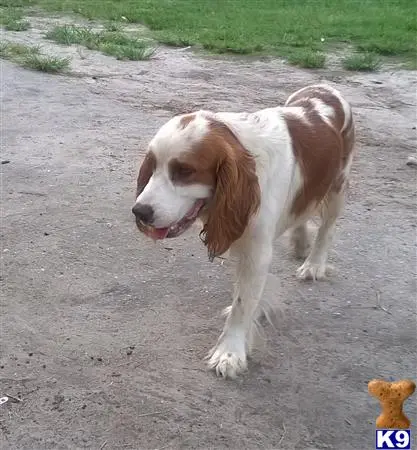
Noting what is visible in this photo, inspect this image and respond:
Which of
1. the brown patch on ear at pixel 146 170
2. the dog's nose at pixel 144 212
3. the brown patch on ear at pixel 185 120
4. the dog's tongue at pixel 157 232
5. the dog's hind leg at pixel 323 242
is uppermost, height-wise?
the brown patch on ear at pixel 185 120

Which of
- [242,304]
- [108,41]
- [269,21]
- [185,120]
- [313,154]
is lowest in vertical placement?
[269,21]

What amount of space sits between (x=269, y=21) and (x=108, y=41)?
3977mm

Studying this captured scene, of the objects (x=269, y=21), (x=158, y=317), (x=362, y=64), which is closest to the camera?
(x=158, y=317)

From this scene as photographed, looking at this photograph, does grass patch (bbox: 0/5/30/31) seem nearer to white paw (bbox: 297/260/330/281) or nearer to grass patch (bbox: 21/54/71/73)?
grass patch (bbox: 21/54/71/73)

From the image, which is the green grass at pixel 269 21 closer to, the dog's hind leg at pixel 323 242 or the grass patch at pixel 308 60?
the grass patch at pixel 308 60

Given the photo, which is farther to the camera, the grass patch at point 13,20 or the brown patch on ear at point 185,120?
the grass patch at point 13,20

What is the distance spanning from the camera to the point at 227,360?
3.29m

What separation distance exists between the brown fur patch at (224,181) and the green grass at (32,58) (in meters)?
5.97

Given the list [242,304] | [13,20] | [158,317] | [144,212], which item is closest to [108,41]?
[13,20]

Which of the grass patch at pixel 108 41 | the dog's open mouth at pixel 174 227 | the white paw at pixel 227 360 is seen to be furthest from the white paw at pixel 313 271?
the grass patch at pixel 108 41

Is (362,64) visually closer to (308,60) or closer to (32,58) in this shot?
(308,60)

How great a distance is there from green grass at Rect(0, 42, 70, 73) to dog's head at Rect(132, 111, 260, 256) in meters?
5.87

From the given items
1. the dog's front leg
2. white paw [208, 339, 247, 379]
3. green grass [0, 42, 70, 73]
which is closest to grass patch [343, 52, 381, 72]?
green grass [0, 42, 70, 73]

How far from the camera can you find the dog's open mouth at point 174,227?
2.88 meters
